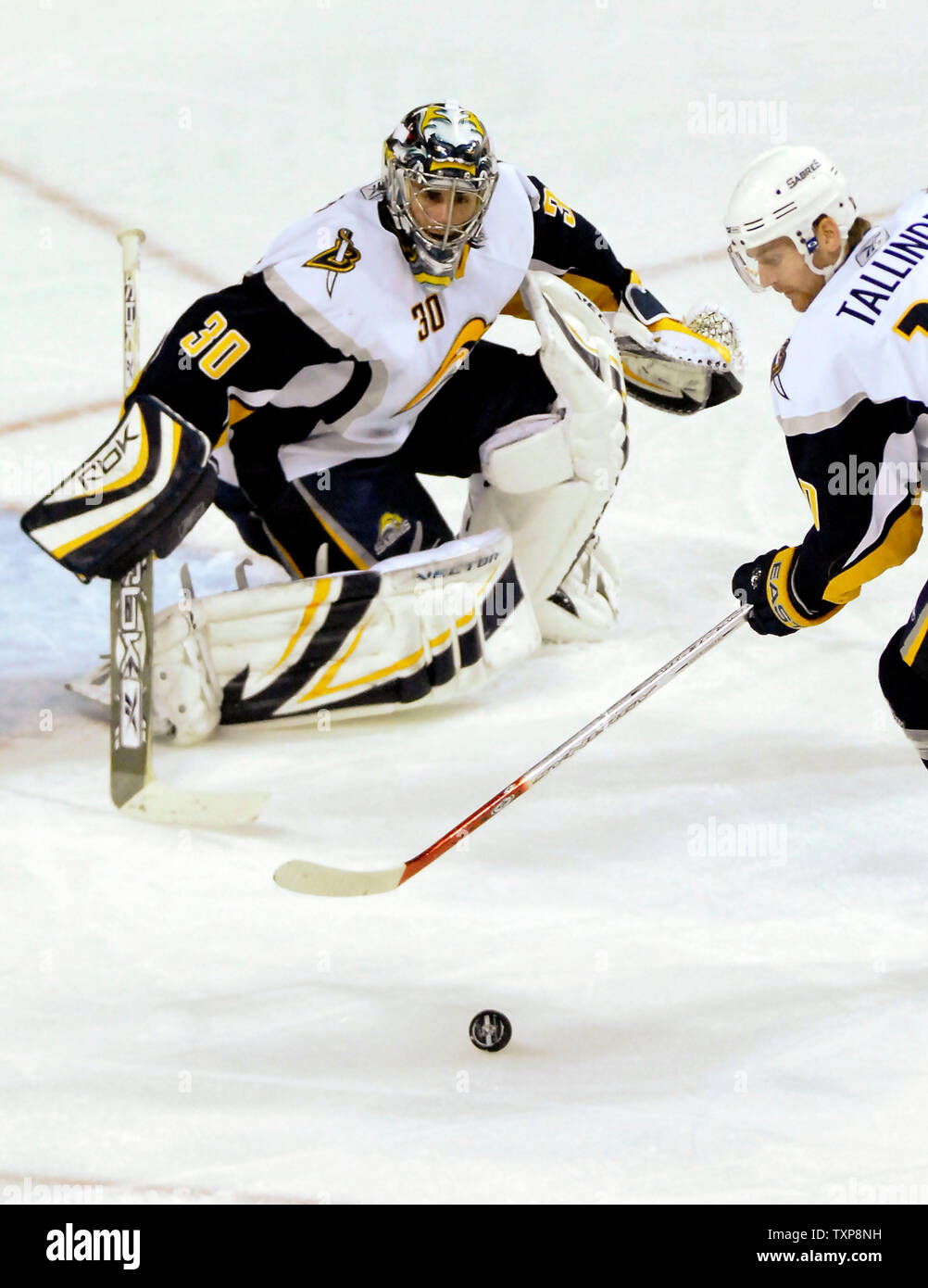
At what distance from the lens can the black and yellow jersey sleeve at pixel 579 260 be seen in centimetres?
340

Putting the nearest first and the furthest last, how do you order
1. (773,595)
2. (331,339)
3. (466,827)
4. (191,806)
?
(773,595) < (466,827) < (191,806) < (331,339)

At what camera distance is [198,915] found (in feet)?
8.23

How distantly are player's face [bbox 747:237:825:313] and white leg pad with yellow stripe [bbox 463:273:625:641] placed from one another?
97 centimetres

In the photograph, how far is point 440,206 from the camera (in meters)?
2.93

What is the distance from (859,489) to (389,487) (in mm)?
1278

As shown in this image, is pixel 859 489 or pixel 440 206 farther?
pixel 440 206

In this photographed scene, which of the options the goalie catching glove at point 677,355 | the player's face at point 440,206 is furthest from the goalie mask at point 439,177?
the goalie catching glove at point 677,355

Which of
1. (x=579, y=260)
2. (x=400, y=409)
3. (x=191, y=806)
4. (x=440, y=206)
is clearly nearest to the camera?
(x=191, y=806)

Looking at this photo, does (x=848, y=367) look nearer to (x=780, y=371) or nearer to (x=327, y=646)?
(x=780, y=371)

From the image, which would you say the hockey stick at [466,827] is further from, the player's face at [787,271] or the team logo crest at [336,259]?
the team logo crest at [336,259]

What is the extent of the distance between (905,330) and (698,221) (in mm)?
3107

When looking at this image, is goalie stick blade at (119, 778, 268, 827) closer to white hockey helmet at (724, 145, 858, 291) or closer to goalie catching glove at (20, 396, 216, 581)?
goalie catching glove at (20, 396, 216, 581)

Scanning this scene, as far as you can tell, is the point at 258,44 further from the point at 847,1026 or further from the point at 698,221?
the point at 847,1026

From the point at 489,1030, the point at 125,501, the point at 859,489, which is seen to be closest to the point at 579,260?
the point at 125,501
